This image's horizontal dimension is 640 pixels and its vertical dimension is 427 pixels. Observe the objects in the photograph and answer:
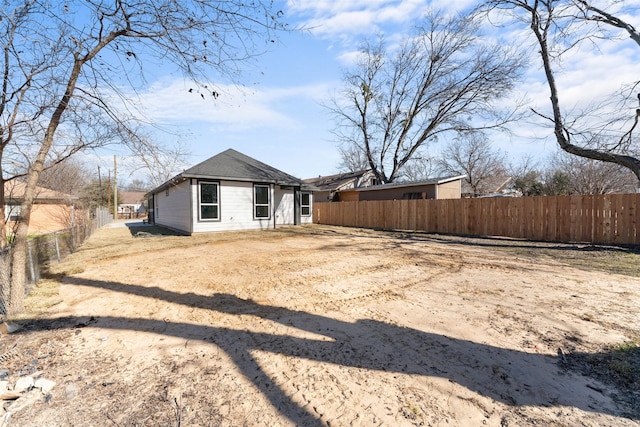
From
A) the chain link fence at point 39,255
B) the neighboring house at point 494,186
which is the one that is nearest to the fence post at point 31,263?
the chain link fence at point 39,255

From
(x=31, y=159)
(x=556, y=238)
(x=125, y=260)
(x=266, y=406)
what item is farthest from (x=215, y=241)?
(x=556, y=238)

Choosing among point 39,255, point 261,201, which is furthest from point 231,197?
point 39,255

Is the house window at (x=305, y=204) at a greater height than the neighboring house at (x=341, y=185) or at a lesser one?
lesser

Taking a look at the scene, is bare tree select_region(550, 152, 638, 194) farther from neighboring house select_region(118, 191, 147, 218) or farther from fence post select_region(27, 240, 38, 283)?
Answer: neighboring house select_region(118, 191, 147, 218)

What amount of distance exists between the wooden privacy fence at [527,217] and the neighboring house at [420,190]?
3.81 m

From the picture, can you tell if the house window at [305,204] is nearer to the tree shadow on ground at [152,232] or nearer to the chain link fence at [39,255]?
the tree shadow on ground at [152,232]

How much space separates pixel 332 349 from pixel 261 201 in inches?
473

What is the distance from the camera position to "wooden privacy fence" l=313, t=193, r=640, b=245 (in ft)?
28.5

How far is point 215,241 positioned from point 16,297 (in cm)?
670

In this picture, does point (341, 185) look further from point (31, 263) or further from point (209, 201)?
point (31, 263)

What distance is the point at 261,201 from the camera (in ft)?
46.6

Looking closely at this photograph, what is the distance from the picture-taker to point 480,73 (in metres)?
20.5

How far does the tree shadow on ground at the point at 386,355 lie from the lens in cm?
206

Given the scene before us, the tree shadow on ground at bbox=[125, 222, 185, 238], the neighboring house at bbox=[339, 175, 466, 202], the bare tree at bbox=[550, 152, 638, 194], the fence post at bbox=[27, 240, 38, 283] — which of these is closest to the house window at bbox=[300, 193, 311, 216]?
the neighboring house at bbox=[339, 175, 466, 202]
